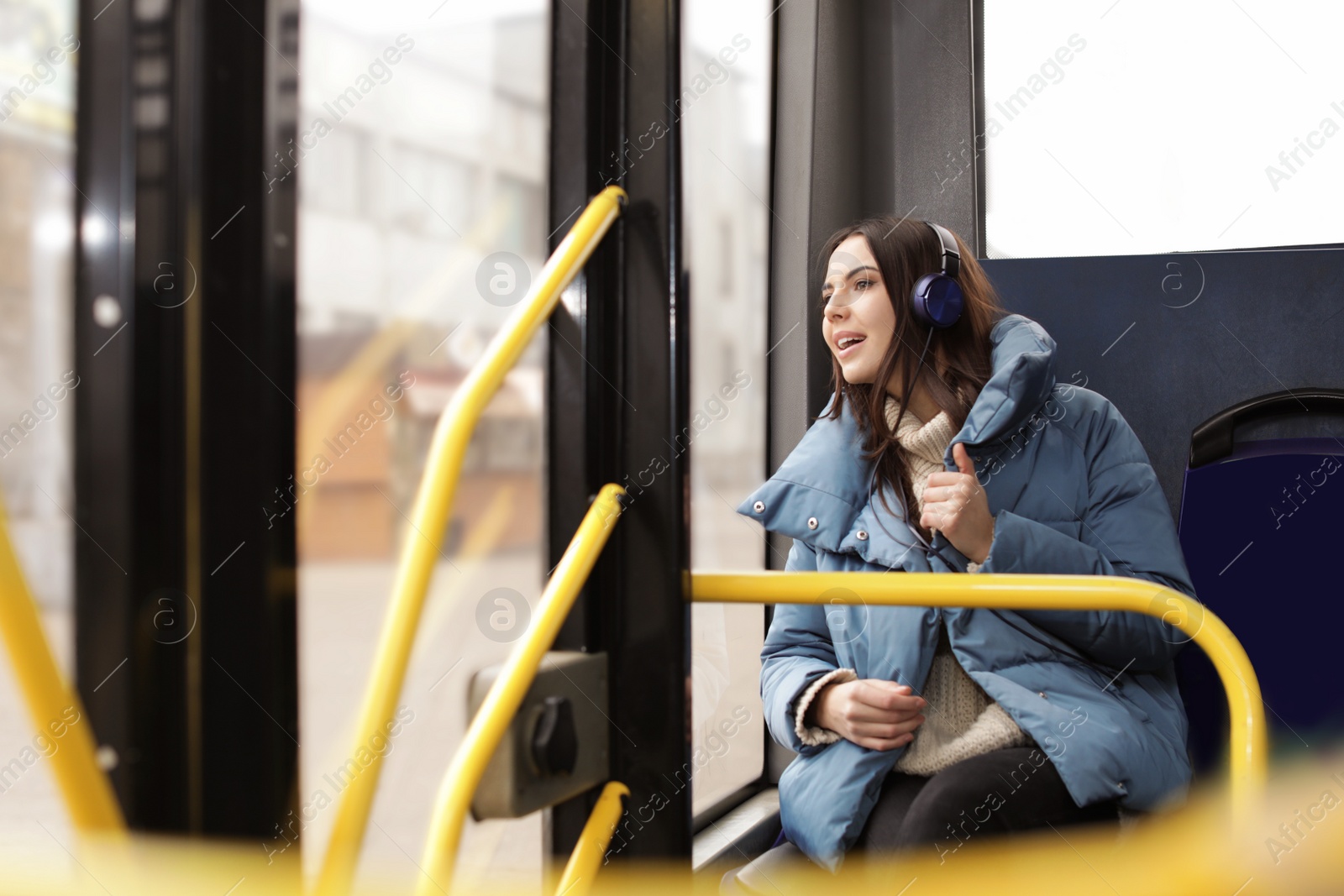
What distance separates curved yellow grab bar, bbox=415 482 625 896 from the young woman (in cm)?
50

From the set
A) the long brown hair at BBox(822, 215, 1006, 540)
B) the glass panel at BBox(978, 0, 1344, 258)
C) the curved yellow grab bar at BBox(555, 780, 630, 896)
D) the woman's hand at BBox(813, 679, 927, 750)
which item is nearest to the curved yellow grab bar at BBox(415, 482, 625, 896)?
the curved yellow grab bar at BBox(555, 780, 630, 896)

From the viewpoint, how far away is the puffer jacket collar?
138 centimetres

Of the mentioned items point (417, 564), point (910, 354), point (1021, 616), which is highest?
point (910, 354)

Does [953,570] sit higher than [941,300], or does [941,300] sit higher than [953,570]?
[941,300]

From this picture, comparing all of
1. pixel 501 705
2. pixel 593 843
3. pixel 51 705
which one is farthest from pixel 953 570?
pixel 51 705

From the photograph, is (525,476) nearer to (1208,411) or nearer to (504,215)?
(504,215)

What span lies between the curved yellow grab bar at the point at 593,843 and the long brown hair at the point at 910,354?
65 centimetres

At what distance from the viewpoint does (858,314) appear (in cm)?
159

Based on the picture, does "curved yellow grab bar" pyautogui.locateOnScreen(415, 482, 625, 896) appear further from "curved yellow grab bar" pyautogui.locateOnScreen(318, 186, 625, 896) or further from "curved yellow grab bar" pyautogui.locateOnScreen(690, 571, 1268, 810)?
"curved yellow grab bar" pyautogui.locateOnScreen(690, 571, 1268, 810)

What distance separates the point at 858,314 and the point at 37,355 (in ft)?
3.81

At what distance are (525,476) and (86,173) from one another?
0.62 metres

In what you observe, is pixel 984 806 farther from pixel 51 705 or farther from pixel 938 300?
pixel 51 705

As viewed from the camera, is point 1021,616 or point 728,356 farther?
point 728,356

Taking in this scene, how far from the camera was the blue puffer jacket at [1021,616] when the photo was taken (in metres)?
1.26
